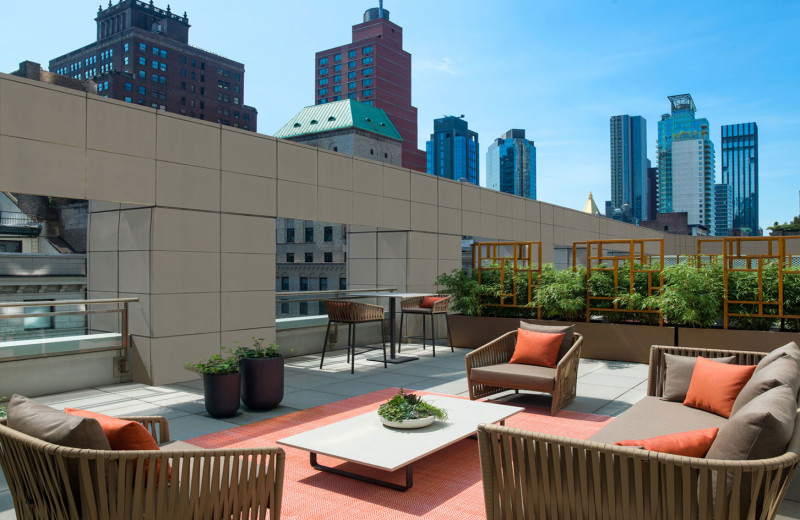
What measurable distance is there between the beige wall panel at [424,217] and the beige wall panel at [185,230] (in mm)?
5039

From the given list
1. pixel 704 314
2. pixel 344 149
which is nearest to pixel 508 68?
pixel 704 314

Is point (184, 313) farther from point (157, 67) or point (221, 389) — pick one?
point (157, 67)

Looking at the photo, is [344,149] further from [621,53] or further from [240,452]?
[240,452]

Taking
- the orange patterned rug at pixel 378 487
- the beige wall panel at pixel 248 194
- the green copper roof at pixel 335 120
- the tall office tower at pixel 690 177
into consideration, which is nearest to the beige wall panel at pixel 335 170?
the beige wall panel at pixel 248 194

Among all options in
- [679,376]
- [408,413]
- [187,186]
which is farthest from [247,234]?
[679,376]

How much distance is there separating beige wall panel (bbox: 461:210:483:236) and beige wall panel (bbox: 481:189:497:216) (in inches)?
11.6

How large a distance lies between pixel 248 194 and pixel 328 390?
137 inches

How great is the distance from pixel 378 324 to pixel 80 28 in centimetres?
10774

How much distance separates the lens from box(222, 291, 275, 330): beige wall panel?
8641 mm

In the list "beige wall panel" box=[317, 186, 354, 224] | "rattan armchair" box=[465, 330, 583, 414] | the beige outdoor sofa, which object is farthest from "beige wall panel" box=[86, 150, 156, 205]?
the beige outdoor sofa

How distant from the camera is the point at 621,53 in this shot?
62.4 ft

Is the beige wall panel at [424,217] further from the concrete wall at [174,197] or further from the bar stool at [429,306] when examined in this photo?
the bar stool at [429,306]

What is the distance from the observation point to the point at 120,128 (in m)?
7.31

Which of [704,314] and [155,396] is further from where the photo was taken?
[704,314]
